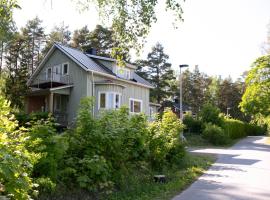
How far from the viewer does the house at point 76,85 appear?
1115 inches

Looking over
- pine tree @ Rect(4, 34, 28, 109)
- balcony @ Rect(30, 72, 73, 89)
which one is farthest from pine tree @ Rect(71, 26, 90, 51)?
balcony @ Rect(30, 72, 73, 89)

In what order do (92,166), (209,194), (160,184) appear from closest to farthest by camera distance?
(92,166)
(209,194)
(160,184)

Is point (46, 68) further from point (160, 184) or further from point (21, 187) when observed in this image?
point (21, 187)

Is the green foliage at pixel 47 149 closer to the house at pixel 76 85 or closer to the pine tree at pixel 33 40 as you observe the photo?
the house at pixel 76 85

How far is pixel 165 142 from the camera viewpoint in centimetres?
→ 1277

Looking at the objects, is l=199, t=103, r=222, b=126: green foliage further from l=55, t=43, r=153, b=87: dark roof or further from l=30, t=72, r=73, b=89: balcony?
l=30, t=72, r=73, b=89: balcony

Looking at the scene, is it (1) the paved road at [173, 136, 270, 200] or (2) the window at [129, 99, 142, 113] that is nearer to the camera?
(1) the paved road at [173, 136, 270, 200]

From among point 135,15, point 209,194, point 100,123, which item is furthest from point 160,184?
point 135,15

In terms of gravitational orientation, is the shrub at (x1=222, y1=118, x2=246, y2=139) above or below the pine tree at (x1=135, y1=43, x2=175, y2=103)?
below

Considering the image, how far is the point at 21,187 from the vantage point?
394cm

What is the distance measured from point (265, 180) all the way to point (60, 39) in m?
52.3

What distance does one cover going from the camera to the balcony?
29.8 m

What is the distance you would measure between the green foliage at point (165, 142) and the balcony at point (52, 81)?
1675 cm

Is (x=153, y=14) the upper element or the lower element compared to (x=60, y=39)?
lower
